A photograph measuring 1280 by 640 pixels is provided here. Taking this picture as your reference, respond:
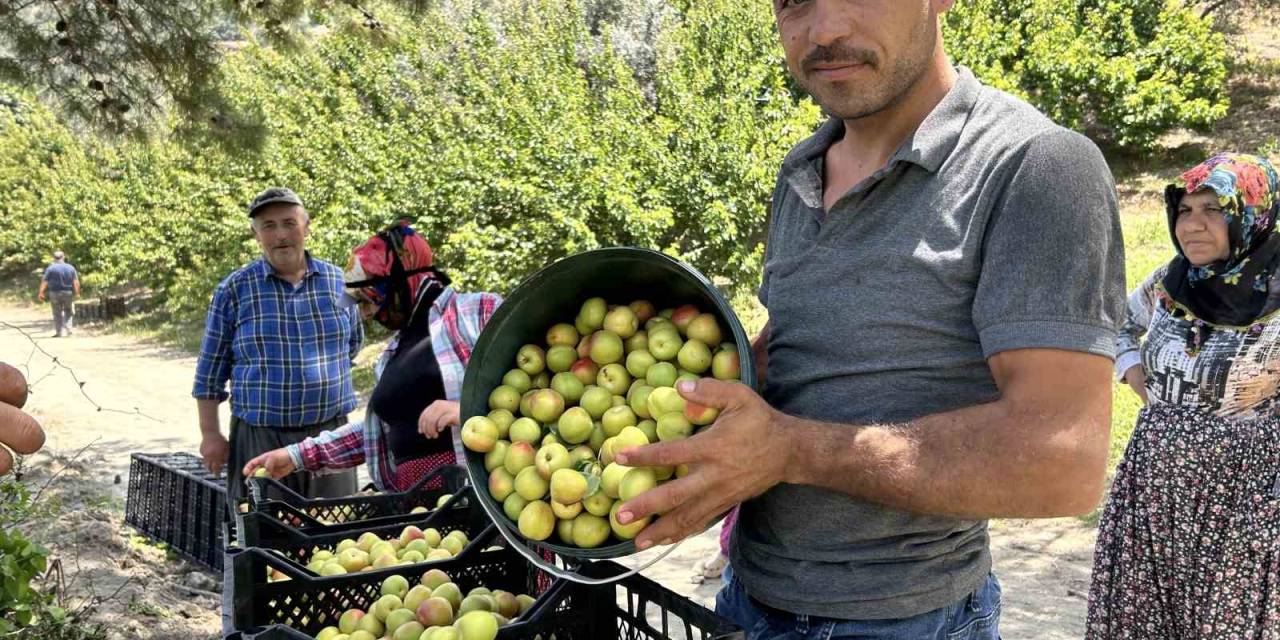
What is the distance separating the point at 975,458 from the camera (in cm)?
132

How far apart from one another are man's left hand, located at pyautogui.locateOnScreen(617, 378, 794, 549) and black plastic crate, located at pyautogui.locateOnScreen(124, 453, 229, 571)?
12.8 feet

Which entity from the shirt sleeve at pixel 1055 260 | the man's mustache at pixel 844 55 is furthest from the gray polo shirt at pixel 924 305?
Answer: the man's mustache at pixel 844 55

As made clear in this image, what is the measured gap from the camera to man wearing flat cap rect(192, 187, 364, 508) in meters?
4.91

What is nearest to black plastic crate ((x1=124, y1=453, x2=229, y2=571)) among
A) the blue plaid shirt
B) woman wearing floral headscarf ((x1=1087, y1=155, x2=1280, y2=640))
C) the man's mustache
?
the blue plaid shirt

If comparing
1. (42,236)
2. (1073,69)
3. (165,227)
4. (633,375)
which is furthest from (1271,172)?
(42,236)

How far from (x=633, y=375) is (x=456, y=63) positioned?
16.5 metres

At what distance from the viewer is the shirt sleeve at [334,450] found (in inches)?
145

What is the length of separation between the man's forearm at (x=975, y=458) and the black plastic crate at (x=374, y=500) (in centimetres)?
173

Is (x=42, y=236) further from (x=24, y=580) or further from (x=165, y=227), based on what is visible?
(x=24, y=580)

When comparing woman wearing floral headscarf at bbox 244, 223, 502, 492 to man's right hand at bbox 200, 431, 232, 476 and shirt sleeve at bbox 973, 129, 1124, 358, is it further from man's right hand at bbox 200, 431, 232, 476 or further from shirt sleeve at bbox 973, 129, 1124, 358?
shirt sleeve at bbox 973, 129, 1124, 358

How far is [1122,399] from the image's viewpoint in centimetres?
745

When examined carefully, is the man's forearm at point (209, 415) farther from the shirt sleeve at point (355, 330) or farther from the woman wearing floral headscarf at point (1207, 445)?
the woman wearing floral headscarf at point (1207, 445)

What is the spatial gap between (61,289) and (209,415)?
62.3 feet

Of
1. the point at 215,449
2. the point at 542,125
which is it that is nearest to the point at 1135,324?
the point at 215,449
